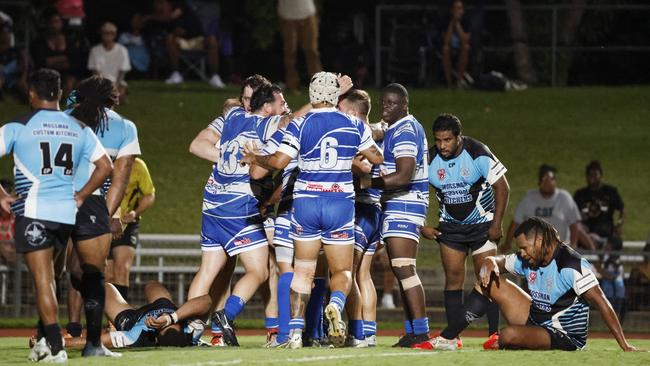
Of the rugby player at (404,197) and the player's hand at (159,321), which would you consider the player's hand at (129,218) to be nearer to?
the player's hand at (159,321)

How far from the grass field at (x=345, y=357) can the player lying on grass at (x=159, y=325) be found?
0.32 metres

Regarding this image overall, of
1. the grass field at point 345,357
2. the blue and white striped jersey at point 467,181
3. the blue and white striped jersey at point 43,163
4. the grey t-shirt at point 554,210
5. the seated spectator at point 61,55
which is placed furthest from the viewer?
the seated spectator at point 61,55

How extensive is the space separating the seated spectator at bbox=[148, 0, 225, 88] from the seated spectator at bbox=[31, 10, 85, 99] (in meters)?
2.67

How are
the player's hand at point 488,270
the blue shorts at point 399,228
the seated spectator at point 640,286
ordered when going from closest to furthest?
the player's hand at point 488,270
the blue shorts at point 399,228
the seated spectator at point 640,286

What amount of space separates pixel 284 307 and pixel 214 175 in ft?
4.47

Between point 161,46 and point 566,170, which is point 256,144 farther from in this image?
point 161,46

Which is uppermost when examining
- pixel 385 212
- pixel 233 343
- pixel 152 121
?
pixel 152 121

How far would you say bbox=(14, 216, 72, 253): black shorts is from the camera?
396 inches

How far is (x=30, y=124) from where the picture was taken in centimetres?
1013

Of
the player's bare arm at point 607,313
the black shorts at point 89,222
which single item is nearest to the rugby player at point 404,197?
the player's bare arm at point 607,313

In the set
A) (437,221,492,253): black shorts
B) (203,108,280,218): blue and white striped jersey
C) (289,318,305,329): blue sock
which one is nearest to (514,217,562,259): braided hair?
(437,221,492,253): black shorts

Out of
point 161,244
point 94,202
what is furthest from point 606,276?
point 94,202

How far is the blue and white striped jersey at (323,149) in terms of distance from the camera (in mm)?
11289

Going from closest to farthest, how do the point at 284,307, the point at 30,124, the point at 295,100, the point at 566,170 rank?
the point at 30,124 < the point at 284,307 < the point at 566,170 < the point at 295,100
